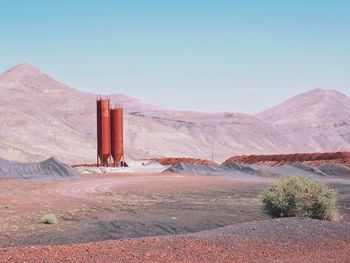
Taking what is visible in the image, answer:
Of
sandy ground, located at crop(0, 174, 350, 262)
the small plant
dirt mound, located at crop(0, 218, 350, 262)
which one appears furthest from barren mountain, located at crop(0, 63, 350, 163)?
dirt mound, located at crop(0, 218, 350, 262)

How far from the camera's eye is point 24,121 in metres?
111

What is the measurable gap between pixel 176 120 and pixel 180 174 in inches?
4166

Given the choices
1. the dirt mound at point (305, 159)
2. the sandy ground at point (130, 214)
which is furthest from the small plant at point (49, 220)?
the dirt mound at point (305, 159)

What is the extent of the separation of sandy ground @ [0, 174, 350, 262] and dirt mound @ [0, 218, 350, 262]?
0.04 m

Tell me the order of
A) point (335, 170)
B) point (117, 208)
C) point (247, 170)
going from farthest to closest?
point (247, 170), point (335, 170), point (117, 208)

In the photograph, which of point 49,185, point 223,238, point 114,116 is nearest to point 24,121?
point 114,116

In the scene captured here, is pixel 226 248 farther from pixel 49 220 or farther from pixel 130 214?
pixel 130 214

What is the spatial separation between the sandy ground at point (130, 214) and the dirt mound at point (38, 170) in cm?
629

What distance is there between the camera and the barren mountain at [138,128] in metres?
106

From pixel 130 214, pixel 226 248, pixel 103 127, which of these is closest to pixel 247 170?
pixel 103 127

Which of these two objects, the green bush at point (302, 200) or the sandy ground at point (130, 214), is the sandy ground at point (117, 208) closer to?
the sandy ground at point (130, 214)

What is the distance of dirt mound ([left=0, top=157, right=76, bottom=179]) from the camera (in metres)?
48.1

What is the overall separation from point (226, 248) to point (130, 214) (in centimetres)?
1109

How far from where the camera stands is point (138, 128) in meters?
130
